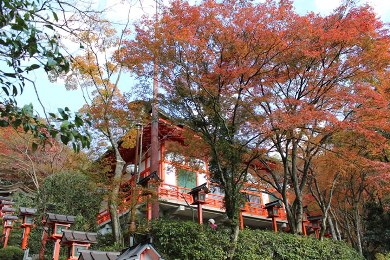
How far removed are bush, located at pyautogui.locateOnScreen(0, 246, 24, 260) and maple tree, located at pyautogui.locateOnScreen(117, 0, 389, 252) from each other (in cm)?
665

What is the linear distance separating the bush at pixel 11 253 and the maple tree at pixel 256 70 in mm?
6654

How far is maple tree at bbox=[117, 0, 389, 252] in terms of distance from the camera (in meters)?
11.1

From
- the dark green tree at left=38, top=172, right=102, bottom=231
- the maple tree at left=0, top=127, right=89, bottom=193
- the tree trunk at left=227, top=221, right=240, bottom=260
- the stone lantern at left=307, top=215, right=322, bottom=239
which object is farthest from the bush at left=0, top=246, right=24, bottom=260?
the stone lantern at left=307, top=215, right=322, bottom=239

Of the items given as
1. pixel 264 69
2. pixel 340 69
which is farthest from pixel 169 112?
pixel 340 69

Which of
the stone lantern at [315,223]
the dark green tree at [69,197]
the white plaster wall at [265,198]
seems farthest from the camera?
the white plaster wall at [265,198]

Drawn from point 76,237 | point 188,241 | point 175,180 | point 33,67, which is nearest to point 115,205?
point 188,241

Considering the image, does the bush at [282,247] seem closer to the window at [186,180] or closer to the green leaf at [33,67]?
the window at [186,180]

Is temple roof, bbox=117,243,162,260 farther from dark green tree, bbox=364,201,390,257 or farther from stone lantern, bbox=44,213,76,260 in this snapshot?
dark green tree, bbox=364,201,390,257

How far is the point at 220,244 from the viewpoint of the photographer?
11.9 metres

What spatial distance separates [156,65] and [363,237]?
14.3 m

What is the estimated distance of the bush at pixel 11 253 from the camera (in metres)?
11.8

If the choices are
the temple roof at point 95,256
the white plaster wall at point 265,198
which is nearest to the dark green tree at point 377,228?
the white plaster wall at point 265,198

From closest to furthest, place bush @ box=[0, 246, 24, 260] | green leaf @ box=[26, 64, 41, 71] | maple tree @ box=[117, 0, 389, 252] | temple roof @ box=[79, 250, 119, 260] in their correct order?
green leaf @ box=[26, 64, 41, 71] → temple roof @ box=[79, 250, 119, 260] → maple tree @ box=[117, 0, 389, 252] → bush @ box=[0, 246, 24, 260]

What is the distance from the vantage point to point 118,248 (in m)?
11.6
